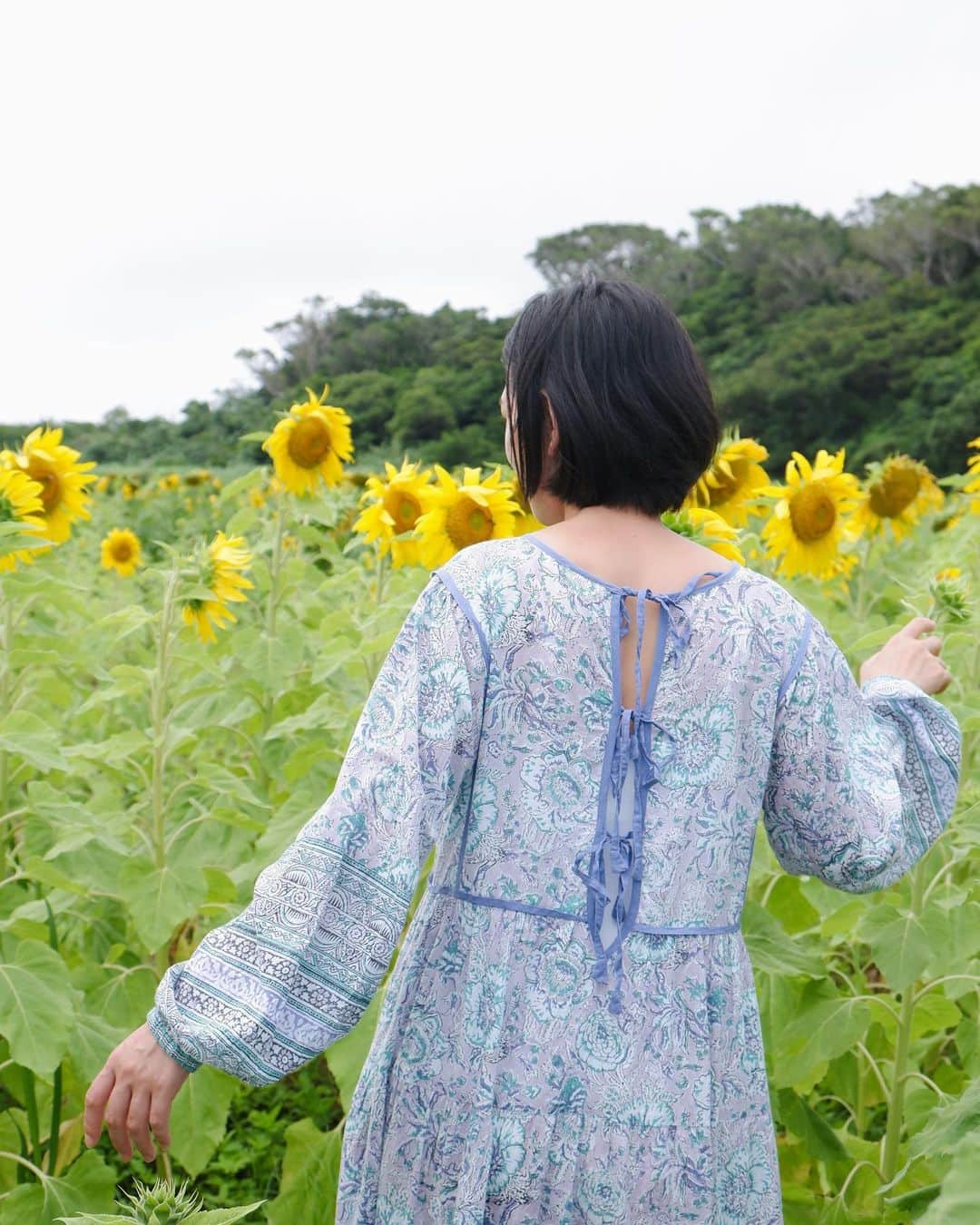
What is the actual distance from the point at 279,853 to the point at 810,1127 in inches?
39.9

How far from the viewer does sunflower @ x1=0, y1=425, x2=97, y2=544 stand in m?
3.52

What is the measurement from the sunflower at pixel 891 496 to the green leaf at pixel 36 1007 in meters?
2.60

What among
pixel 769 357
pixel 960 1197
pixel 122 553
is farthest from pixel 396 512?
pixel 769 357

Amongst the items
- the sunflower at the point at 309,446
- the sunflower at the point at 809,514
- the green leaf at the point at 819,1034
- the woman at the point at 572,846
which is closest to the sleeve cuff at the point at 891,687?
the woman at the point at 572,846

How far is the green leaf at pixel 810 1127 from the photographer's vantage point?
2.24 meters

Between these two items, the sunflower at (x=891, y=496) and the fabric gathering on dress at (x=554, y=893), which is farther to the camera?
the sunflower at (x=891, y=496)

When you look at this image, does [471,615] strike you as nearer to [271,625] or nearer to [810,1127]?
[810,1127]

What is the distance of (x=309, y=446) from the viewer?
348 centimetres

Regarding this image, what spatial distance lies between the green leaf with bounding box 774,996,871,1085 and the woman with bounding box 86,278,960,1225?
1.91 feet

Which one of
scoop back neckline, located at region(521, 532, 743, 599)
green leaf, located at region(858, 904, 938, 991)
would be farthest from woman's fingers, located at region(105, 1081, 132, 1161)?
green leaf, located at region(858, 904, 938, 991)

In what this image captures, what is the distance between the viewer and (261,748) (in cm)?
305

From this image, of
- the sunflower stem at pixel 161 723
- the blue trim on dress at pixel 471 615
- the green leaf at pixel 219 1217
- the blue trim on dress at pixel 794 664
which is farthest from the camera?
the sunflower stem at pixel 161 723

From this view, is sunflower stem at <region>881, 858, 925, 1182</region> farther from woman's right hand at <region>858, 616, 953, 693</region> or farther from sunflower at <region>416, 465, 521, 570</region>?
sunflower at <region>416, 465, 521, 570</region>

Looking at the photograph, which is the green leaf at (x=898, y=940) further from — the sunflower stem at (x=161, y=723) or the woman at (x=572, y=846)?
the sunflower stem at (x=161, y=723)
